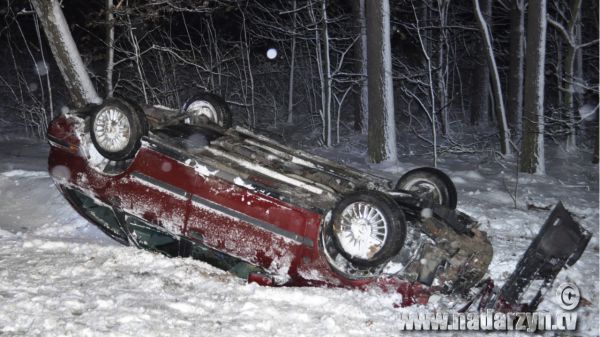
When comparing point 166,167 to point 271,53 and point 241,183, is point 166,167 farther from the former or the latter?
point 271,53

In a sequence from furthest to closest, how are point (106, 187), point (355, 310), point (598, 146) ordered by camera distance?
point (598, 146) → point (106, 187) → point (355, 310)

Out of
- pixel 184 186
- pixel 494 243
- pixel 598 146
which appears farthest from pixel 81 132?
pixel 598 146

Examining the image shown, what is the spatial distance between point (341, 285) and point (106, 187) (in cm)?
233

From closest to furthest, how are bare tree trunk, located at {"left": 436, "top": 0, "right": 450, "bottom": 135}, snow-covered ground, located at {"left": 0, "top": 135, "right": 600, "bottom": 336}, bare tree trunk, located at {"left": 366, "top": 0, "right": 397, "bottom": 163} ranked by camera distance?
1. snow-covered ground, located at {"left": 0, "top": 135, "right": 600, "bottom": 336}
2. bare tree trunk, located at {"left": 366, "top": 0, "right": 397, "bottom": 163}
3. bare tree trunk, located at {"left": 436, "top": 0, "right": 450, "bottom": 135}

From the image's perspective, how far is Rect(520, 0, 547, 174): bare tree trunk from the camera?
10.5 m

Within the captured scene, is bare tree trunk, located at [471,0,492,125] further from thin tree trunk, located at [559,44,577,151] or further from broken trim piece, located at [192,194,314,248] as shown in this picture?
broken trim piece, located at [192,194,314,248]

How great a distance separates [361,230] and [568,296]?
1846 mm

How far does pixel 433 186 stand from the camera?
4.89 m

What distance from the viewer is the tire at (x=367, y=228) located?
3.60 metres

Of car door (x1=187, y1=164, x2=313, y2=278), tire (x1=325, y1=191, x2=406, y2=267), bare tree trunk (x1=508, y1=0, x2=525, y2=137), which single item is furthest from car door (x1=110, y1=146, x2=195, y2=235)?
bare tree trunk (x1=508, y1=0, x2=525, y2=137)

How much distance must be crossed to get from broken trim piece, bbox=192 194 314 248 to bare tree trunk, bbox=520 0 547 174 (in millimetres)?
8172

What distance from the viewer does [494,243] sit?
5.43m

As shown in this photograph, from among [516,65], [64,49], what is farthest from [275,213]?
[516,65]

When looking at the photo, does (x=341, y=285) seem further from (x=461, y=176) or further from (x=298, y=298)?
(x=461, y=176)
